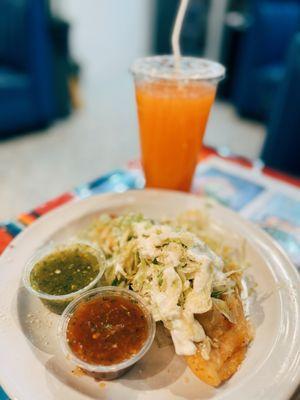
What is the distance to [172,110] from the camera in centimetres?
154

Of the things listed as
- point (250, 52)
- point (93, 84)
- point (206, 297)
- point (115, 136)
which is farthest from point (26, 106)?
point (206, 297)

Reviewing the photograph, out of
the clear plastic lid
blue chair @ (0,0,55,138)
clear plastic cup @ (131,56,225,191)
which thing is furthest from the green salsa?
blue chair @ (0,0,55,138)

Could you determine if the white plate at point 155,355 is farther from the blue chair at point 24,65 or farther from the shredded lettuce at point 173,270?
the blue chair at point 24,65

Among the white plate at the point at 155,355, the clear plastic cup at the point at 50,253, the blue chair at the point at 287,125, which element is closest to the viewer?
the white plate at the point at 155,355

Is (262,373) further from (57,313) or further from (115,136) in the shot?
(115,136)

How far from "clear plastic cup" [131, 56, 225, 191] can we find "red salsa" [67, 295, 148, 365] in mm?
758

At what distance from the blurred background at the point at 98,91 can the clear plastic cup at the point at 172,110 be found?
24.2 inches

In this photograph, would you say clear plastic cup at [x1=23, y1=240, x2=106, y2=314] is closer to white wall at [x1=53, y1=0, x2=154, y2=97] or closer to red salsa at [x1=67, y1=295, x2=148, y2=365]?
red salsa at [x1=67, y1=295, x2=148, y2=365]

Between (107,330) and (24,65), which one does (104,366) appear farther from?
(24,65)

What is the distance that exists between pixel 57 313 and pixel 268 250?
2.65ft

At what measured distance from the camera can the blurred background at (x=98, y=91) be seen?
3.55 metres

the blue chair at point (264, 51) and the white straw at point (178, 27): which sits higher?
the white straw at point (178, 27)

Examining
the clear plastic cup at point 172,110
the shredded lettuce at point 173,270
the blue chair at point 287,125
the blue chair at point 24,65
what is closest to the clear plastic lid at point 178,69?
the clear plastic cup at point 172,110

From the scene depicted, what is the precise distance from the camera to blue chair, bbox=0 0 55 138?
406 cm
